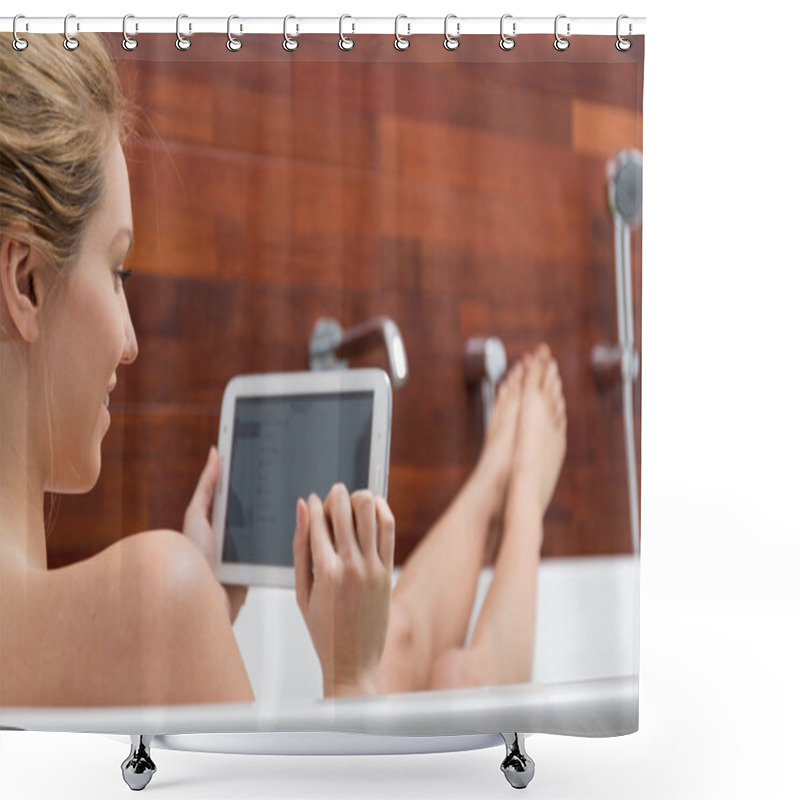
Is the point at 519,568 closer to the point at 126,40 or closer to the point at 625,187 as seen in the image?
the point at 625,187

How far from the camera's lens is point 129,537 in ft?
4.91

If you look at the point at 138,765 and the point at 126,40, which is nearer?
the point at 126,40

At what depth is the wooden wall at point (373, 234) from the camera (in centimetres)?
149

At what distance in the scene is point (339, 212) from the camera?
59.2 inches

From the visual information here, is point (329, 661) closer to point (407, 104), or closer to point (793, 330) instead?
point (407, 104)

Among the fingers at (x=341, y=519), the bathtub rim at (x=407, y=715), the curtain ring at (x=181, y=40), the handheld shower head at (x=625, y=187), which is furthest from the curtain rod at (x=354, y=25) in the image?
the bathtub rim at (x=407, y=715)

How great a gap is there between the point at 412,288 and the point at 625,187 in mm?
346

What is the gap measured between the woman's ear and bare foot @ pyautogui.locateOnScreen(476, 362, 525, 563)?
660 millimetres

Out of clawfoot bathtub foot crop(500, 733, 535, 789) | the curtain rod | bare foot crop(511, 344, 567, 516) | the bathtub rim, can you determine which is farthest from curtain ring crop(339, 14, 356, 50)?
clawfoot bathtub foot crop(500, 733, 535, 789)

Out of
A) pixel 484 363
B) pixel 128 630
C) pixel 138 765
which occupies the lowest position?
pixel 138 765

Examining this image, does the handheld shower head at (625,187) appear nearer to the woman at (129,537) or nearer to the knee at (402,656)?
the woman at (129,537)

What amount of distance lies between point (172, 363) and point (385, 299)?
0.32m

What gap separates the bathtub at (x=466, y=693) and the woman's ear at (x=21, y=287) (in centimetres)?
50

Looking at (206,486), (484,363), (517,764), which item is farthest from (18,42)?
(517,764)
